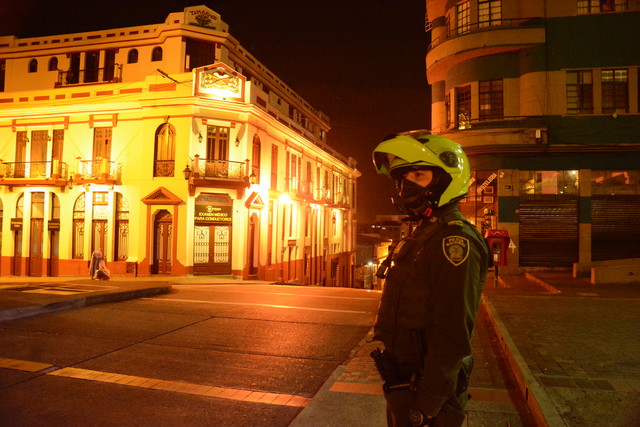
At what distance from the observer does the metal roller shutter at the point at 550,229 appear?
17719 mm

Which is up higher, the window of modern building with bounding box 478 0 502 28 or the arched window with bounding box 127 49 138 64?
the arched window with bounding box 127 49 138 64

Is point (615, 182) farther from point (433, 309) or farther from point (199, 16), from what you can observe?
point (199, 16)

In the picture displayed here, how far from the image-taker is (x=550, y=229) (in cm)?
1778

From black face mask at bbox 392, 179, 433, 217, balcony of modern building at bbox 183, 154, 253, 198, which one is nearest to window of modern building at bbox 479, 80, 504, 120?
balcony of modern building at bbox 183, 154, 253, 198

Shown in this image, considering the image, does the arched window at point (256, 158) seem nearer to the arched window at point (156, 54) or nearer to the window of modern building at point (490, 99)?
the arched window at point (156, 54)

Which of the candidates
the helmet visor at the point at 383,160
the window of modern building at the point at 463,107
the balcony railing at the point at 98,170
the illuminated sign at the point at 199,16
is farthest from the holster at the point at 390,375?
Result: the illuminated sign at the point at 199,16

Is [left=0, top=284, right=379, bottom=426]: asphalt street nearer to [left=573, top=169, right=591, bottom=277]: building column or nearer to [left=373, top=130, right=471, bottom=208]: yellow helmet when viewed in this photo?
[left=373, top=130, right=471, bottom=208]: yellow helmet

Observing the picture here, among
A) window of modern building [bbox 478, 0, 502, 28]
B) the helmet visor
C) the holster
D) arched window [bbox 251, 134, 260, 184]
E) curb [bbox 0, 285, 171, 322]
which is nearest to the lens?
the holster

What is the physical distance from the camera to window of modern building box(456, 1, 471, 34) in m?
18.5

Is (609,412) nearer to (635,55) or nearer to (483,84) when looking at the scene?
(483,84)

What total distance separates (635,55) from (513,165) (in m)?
5.95

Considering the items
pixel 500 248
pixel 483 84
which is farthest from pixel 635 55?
pixel 500 248

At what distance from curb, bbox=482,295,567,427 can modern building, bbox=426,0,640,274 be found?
12.1 m

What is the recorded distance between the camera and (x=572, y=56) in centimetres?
1739
